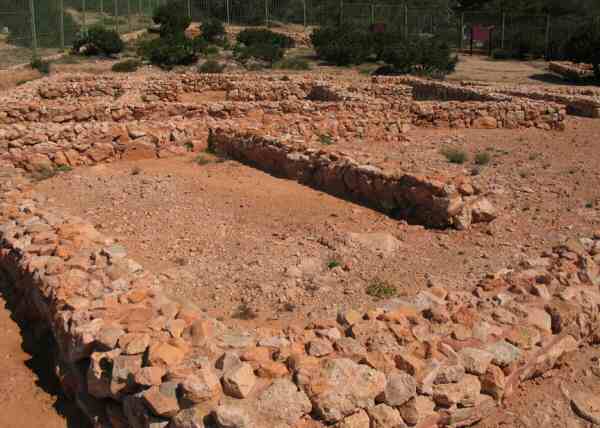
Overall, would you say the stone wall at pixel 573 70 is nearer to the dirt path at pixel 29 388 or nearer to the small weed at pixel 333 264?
the small weed at pixel 333 264

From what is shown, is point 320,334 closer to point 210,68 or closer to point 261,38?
point 210,68

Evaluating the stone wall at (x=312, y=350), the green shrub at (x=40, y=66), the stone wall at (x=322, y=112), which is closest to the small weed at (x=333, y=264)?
the stone wall at (x=312, y=350)

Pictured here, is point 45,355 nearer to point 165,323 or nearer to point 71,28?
point 165,323

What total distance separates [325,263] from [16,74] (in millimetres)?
17232

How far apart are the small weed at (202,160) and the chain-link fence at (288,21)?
14.8 metres

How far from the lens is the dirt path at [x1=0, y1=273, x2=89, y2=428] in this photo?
437 cm

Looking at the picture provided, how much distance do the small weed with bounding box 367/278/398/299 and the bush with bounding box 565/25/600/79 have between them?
1885 centimetres

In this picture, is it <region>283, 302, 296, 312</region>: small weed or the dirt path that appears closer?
the dirt path

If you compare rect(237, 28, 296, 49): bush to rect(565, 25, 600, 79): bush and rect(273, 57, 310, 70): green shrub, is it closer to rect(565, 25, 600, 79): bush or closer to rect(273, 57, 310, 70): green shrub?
rect(273, 57, 310, 70): green shrub

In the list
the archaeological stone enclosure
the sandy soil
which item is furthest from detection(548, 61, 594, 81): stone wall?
the archaeological stone enclosure

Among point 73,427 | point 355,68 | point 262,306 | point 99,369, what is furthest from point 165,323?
point 355,68

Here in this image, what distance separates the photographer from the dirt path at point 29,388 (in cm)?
437

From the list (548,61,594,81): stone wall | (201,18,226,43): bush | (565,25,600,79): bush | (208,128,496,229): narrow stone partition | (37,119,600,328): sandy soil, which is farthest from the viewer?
(201,18,226,43): bush

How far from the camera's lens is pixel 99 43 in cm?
2652
